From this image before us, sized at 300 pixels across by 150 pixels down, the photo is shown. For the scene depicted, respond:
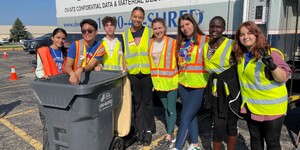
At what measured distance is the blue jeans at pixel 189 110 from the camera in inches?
115

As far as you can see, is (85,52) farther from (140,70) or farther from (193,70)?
(193,70)

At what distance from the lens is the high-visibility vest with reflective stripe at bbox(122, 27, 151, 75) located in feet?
10.6

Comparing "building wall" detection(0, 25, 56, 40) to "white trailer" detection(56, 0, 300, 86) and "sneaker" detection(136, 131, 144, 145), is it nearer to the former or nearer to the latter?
"white trailer" detection(56, 0, 300, 86)

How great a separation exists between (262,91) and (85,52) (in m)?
1.90

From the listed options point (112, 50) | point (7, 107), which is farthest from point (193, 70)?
point (7, 107)

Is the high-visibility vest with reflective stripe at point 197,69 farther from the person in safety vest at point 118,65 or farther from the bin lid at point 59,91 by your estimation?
the bin lid at point 59,91

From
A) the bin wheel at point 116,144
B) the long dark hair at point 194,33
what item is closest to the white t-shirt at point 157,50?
the long dark hair at point 194,33

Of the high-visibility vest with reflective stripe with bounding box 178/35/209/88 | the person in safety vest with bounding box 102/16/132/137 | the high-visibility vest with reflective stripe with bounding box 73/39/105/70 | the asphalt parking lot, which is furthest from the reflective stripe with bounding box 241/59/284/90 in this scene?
the high-visibility vest with reflective stripe with bounding box 73/39/105/70

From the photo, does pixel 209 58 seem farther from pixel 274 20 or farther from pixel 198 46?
pixel 274 20

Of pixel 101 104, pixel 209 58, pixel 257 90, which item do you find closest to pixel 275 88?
pixel 257 90

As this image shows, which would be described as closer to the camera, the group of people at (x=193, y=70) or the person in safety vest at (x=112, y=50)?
the group of people at (x=193, y=70)

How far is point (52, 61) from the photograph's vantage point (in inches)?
120

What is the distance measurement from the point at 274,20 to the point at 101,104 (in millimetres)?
2671

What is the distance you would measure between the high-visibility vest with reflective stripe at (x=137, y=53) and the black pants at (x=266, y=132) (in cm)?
141
